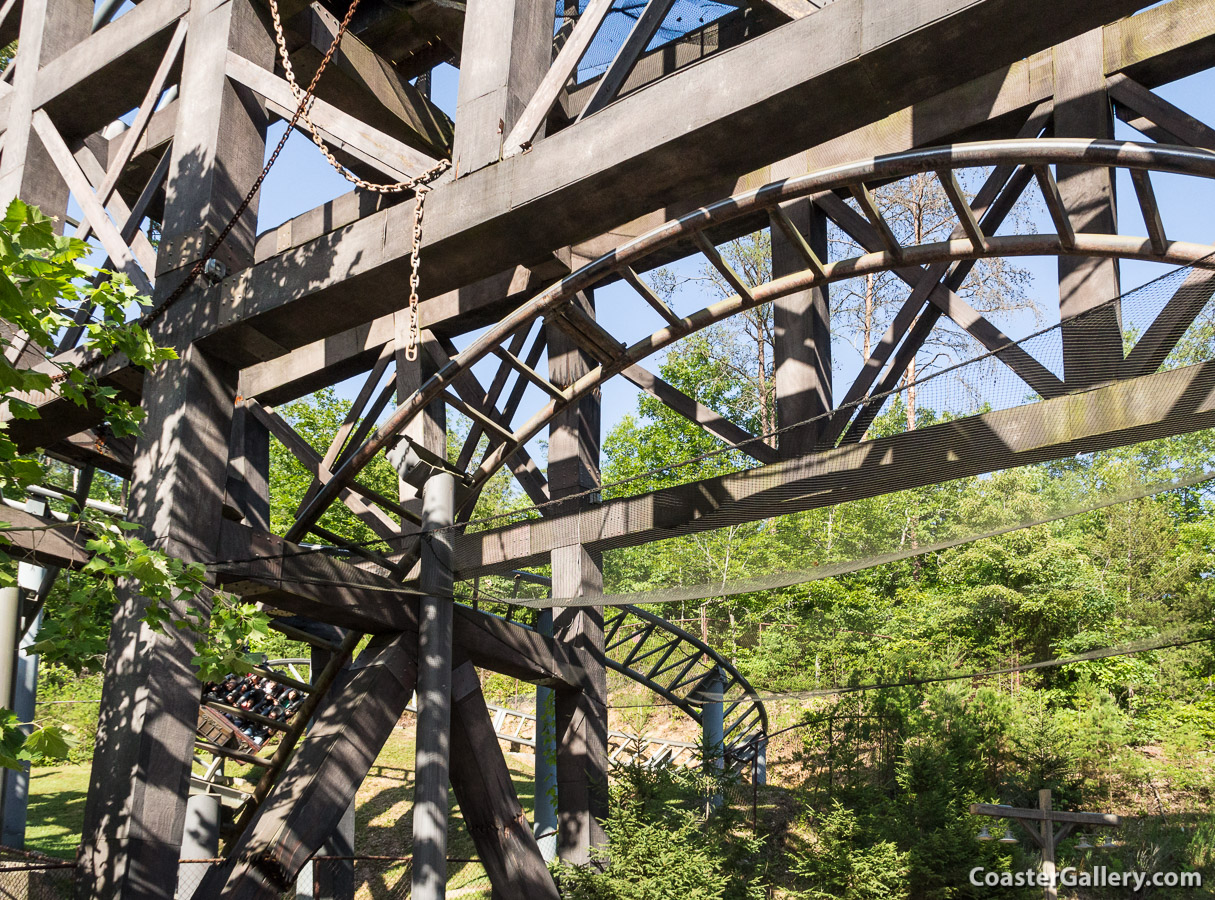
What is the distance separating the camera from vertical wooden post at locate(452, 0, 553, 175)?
492 centimetres

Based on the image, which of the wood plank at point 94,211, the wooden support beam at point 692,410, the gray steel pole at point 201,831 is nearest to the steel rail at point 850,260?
the wooden support beam at point 692,410

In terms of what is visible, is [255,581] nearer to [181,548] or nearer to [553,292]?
[181,548]

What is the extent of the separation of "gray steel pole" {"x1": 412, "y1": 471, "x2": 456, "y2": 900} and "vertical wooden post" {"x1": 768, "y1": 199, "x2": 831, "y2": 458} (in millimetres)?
2414

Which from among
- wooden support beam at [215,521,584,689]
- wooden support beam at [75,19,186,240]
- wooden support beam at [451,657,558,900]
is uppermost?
wooden support beam at [75,19,186,240]

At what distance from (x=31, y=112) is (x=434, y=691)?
5.38 m

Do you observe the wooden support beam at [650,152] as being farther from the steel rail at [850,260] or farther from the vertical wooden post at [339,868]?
the vertical wooden post at [339,868]

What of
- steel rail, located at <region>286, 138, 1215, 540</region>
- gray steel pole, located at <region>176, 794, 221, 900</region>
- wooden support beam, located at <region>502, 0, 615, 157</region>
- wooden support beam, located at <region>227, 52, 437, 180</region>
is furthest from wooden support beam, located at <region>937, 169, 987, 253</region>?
gray steel pole, located at <region>176, 794, 221, 900</region>

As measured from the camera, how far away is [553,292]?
5375 mm

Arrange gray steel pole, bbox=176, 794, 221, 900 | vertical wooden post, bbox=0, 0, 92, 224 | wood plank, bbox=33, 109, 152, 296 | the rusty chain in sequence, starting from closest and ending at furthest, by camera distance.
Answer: the rusty chain, wood plank, bbox=33, 109, 152, 296, vertical wooden post, bbox=0, 0, 92, 224, gray steel pole, bbox=176, 794, 221, 900

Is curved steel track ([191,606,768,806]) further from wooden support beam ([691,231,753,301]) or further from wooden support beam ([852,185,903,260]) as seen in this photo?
wooden support beam ([852,185,903,260])

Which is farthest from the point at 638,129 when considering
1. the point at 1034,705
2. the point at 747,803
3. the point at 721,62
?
the point at 1034,705

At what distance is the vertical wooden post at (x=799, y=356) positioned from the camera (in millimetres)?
6383

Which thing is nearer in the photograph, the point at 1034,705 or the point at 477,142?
the point at 477,142

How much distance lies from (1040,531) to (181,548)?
19.5 m
